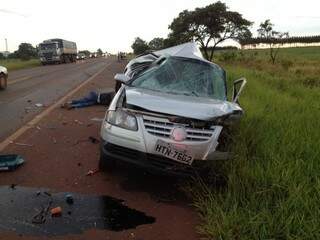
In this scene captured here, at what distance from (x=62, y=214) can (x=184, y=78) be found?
3205 mm

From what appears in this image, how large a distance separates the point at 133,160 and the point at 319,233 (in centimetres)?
214

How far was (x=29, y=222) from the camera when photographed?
4.43m

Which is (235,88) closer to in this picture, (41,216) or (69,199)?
(69,199)

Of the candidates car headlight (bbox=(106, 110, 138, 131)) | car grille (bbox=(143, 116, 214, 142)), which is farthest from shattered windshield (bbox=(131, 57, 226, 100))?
car grille (bbox=(143, 116, 214, 142))

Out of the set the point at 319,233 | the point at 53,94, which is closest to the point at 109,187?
the point at 319,233

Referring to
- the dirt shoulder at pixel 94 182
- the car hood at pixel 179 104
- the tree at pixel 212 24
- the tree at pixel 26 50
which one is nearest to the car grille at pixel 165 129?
the car hood at pixel 179 104

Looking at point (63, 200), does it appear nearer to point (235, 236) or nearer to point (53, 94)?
point (235, 236)

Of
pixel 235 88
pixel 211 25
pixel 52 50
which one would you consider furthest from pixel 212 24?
pixel 235 88

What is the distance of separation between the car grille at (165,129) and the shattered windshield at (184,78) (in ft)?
4.38

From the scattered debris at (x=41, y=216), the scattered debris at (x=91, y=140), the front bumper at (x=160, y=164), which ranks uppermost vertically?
the front bumper at (x=160, y=164)

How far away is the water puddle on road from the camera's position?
435 centimetres

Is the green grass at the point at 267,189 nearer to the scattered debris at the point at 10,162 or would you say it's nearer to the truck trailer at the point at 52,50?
the scattered debris at the point at 10,162

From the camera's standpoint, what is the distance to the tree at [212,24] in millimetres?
38250

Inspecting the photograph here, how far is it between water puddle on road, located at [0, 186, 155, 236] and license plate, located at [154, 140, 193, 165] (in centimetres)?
71
